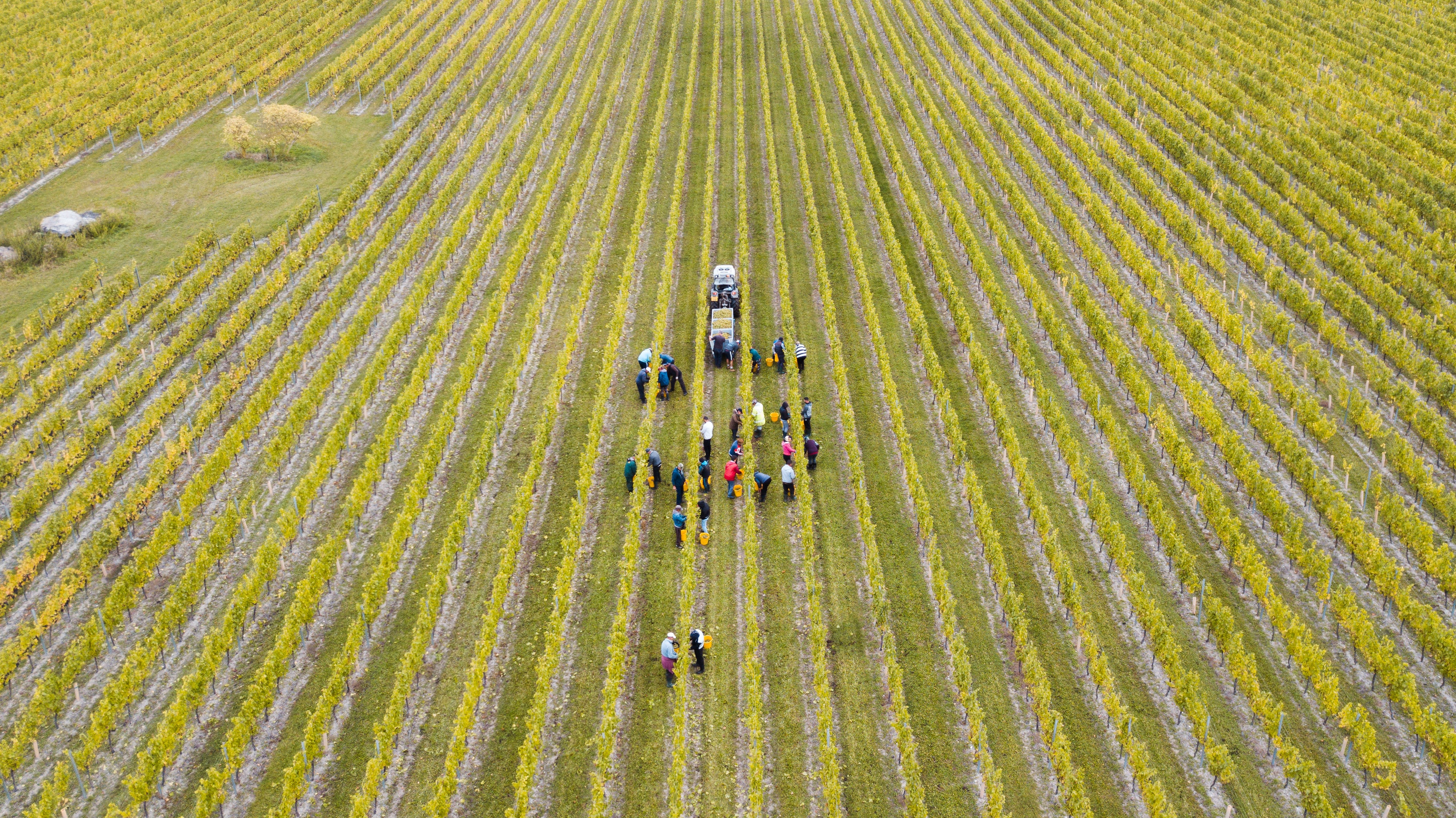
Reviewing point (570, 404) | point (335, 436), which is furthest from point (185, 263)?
point (570, 404)

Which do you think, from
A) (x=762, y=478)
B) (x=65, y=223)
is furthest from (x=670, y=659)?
(x=65, y=223)

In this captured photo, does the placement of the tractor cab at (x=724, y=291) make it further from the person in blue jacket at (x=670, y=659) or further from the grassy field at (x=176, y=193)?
the grassy field at (x=176, y=193)

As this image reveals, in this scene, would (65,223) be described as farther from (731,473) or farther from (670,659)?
(670,659)

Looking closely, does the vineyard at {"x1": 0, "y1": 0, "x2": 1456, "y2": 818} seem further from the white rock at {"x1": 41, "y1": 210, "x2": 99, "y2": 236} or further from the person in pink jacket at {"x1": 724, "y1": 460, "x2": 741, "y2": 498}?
the white rock at {"x1": 41, "y1": 210, "x2": 99, "y2": 236}

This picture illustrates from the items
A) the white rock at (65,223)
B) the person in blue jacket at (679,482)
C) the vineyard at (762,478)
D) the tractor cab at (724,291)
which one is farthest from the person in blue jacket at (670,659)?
the white rock at (65,223)

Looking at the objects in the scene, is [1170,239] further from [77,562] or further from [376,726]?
[77,562]

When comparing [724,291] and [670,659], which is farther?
[724,291]
